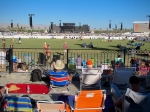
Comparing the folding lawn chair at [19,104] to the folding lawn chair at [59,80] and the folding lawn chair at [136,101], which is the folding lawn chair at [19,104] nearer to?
the folding lawn chair at [136,101]

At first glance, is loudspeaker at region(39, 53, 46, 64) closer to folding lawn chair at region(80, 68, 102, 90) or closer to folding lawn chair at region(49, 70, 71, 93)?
folding lawn chair at region(49, 70, 71, 93)

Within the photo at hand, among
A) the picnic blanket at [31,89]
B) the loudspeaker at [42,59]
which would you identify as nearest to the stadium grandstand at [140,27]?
the loudspeaker at [42,59]

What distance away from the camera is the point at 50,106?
4043 millimetres

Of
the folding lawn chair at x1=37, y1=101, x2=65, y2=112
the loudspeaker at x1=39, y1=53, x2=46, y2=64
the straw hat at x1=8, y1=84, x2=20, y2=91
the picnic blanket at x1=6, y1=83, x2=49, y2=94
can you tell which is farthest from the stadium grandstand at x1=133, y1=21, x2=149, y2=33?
the folding lawn chair at x1=37, y1=101, x2=65, y2=112

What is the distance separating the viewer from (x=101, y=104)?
171 inches

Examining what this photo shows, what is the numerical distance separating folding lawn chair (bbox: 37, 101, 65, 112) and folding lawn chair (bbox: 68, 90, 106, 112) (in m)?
0.30

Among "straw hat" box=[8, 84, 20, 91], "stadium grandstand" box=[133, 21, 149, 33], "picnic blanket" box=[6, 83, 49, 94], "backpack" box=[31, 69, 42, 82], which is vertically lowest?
"picnic blanket" box=[6, 83, 49, 94]

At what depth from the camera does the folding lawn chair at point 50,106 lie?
402cm

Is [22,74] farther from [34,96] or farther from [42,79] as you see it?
[34,96]

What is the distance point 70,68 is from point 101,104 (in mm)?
6016

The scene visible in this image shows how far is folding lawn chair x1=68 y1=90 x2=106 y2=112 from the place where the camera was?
4.20m

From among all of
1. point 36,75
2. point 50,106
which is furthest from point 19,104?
point 36,75

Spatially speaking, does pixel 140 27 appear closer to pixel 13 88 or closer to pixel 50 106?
pixel 13 88

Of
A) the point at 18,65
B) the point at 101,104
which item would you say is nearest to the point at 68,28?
the point at 18,65
